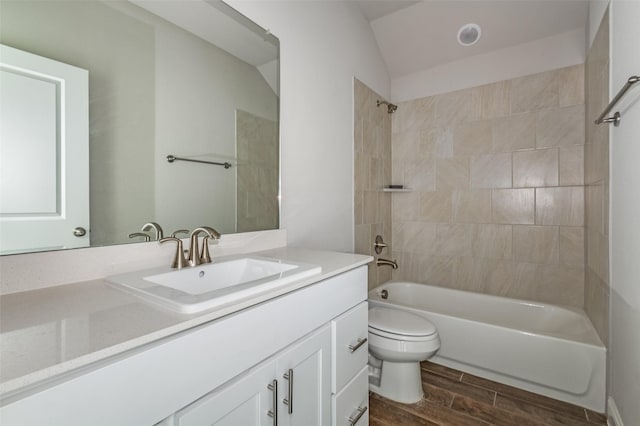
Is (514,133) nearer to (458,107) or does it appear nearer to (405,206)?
(458,107)

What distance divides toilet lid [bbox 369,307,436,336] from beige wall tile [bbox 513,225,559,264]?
112 cm

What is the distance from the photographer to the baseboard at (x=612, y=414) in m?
1.33

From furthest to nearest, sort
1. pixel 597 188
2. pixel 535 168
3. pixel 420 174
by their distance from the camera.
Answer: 1. pixel 420 174
2. pixel 535 168
3. pixel 597 188

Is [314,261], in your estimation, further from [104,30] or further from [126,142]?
[104,30]

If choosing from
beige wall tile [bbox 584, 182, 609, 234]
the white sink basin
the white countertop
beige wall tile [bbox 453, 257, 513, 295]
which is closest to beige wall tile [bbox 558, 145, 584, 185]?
beige wall tile [bbox 584, 182, 609, 234]

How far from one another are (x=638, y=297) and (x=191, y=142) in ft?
5.94

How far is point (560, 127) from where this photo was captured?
216 centimetres

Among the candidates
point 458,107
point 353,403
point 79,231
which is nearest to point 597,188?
point 458,107

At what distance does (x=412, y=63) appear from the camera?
8.75ft

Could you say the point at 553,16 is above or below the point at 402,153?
above

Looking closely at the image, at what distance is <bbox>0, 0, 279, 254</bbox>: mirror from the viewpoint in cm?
80

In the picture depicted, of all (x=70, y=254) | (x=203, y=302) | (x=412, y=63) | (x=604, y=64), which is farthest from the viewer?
(x=412, y=63)

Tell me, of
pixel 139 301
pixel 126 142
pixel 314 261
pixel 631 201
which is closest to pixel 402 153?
pixel 631 201

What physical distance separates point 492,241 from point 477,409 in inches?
51.3
